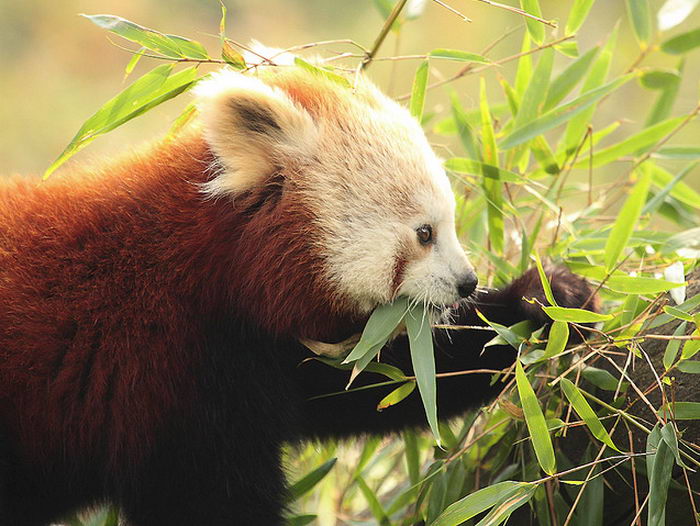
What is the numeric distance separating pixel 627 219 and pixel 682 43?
1.29 metres

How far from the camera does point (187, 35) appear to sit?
8969 mm

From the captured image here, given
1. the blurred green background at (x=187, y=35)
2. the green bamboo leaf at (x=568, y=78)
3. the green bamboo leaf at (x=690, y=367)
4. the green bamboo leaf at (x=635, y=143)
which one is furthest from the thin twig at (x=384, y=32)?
the blurred green background at (x=187, y=35)

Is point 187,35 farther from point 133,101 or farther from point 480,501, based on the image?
point 480,501

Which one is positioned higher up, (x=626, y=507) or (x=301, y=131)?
Answer: (x=301, y=131)

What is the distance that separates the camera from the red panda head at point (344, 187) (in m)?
2.21

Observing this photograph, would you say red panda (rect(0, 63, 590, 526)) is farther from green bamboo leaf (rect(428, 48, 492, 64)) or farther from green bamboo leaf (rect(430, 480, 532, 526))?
green bamboo leaf (rect(430, 480, 532, 526))

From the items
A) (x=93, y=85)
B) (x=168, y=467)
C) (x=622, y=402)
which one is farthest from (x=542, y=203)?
(x=93, y=85)

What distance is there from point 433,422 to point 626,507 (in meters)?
0.70

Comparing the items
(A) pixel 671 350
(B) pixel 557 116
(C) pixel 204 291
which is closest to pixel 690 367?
(A) pixel 671 350

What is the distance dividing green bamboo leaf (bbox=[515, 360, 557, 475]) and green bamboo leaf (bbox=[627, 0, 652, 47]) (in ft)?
4.68

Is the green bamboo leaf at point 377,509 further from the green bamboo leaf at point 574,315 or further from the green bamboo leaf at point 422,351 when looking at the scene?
the green bamboo leaf at point 574,315

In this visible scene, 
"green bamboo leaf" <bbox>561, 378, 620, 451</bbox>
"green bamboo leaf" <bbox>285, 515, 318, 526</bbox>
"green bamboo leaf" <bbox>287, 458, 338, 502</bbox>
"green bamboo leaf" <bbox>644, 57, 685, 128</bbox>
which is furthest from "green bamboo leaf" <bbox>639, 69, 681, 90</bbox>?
"green bamboo leaf" <bbox>285, 515, 318, 526</bbox>

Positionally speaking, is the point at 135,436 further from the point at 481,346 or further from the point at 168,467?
the point at 481,346

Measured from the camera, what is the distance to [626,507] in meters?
2.32
